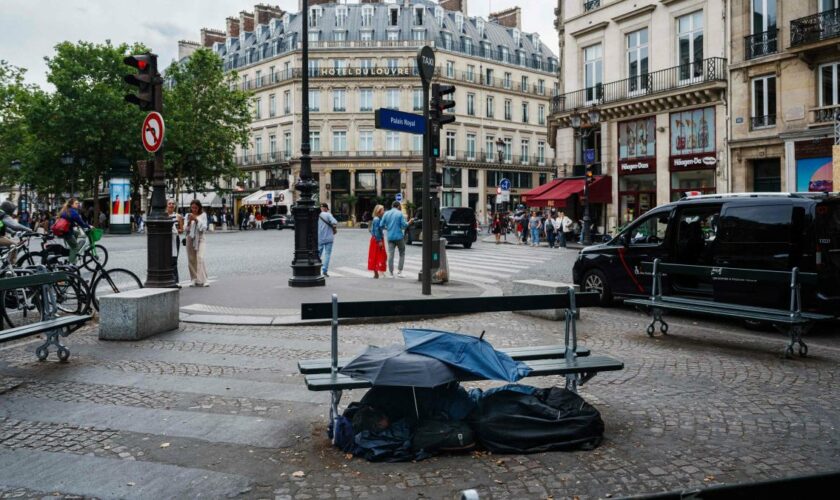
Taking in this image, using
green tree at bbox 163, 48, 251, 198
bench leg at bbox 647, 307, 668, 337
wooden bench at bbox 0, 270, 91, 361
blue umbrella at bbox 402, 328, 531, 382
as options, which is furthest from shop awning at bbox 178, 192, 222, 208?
blue umbrella at bbox 402, 328, 531, 382

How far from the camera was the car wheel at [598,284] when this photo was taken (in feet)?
39.5

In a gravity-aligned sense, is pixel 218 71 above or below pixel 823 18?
above

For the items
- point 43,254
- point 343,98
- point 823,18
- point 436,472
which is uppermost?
point 343,98

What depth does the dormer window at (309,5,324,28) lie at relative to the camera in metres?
65.9

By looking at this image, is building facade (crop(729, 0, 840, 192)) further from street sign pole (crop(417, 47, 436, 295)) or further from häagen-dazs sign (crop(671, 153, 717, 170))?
street sign pole (crop(417, 47, 436, 295))

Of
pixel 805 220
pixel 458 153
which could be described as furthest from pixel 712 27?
pixel 458 153

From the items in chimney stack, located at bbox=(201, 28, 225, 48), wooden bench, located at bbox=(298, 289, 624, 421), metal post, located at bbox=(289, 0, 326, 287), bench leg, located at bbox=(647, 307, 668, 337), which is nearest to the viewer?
wooden bench, located at bbox=(298, 289, 624, 421)

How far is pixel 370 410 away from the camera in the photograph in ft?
15.0

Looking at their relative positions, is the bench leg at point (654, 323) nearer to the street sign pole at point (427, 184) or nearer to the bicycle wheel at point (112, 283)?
the street sign pole at point (427, 184)

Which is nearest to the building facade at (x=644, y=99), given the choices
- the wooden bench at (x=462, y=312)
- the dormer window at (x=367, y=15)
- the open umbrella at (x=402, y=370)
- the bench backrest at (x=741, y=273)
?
the bench backrest at (x=741, y=273)

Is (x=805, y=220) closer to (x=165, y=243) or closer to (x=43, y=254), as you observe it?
(x=165, y=243)

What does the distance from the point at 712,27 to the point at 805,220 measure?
72.4 feet

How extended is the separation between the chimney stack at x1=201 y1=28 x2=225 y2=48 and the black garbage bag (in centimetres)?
8392

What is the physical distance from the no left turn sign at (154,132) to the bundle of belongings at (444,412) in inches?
293
